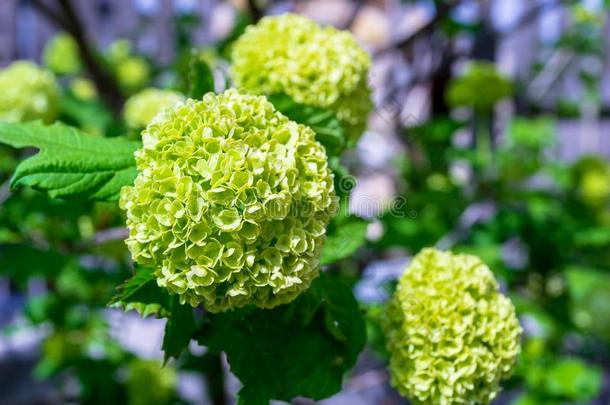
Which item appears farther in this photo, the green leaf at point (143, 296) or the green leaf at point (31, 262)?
the green leaf at point (31, 262)

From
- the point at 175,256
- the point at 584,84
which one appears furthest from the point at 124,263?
the point at 584,84

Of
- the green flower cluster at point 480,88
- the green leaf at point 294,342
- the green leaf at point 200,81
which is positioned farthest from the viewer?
the green flower cluster at point 480,88

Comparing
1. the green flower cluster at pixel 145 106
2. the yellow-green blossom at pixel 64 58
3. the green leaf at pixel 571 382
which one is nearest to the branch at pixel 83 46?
the green flower cluster at pixel 145 106

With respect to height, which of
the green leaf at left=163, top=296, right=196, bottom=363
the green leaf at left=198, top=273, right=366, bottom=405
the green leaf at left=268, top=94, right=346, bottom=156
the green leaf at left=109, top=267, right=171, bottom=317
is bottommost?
the green leaf at left=198, top=273, right=366, bottom=405

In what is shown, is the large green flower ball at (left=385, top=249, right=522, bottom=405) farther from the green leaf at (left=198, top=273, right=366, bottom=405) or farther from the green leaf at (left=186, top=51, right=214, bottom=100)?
the green leaf at (left=186, top=51, right=214, bottom=100)

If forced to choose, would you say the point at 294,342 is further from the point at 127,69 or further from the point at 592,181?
the point at 127,69

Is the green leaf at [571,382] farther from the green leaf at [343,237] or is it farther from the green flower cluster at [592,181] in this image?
the green leaf at [343,237]

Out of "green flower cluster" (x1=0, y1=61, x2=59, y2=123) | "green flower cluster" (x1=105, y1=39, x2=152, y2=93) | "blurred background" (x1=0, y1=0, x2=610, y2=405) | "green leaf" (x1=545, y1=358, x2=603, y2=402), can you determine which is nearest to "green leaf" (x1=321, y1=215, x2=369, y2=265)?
"blurred background" (x1=0, y1=0, x2=610, y2=405)

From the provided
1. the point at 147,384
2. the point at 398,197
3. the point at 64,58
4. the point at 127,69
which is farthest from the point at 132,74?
the point at 398,197
